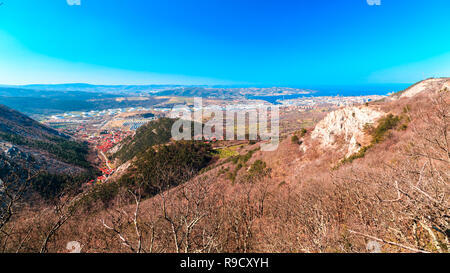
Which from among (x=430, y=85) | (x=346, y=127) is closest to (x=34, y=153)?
(x=346, y=127)

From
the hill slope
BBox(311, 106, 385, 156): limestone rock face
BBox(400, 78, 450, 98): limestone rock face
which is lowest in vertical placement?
the hill slope

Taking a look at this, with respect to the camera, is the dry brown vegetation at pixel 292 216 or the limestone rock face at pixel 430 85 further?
the limestone rock face at pixel 430 85

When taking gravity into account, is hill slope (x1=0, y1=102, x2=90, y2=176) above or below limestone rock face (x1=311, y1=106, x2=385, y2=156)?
below

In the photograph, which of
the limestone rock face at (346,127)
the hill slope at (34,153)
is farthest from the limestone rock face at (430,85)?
the hill slope at (34,153)

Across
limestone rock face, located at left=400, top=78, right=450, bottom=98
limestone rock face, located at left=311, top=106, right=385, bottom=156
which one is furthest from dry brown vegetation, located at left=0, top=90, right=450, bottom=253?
limestone rock face, located at left=400, top=78, right=450, bottom=98

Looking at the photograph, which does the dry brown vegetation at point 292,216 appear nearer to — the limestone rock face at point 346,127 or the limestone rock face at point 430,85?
the limestone rock face at point 346,127

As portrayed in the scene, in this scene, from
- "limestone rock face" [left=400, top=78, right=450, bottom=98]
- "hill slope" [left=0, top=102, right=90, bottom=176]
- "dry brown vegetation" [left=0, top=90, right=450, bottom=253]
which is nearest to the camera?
"dry brown vegetation" [left=0, top=90, right=450, bottom=253]

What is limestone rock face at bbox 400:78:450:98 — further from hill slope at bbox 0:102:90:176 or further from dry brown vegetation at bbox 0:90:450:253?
hill slope at bbox 0:102:90:176

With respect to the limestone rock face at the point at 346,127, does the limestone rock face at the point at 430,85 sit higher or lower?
higher
